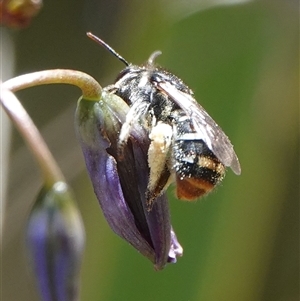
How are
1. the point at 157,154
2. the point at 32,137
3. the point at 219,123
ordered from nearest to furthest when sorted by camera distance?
the point at 32,137 < the point at 157,154 < the point at 219,123

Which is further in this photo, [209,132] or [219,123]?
[219,123]

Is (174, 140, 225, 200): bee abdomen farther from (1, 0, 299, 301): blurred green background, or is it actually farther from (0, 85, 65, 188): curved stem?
A: (1, 0, 299, 301): blurred green background

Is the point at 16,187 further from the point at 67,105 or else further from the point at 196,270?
the point at 196,270

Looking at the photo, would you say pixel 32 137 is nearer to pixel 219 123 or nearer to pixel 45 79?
pixel 45 79

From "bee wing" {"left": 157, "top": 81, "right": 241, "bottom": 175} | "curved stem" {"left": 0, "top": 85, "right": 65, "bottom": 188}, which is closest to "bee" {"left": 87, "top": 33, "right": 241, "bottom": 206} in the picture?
"bee wing" {"left": 157, "top": 81, "right": 241, "bottom": 175}

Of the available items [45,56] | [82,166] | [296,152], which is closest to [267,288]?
[296,152]

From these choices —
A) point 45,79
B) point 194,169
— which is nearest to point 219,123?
point 194,169

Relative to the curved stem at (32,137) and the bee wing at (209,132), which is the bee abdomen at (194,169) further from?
the curved stem at (32,137)
